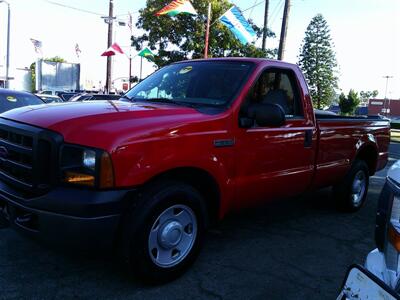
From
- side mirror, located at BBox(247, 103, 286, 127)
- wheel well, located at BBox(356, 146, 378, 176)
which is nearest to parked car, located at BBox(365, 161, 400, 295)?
side mirror, located at BBox(247, 103, 286, 127)

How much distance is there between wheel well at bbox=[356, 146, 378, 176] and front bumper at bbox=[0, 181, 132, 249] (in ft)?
13.6

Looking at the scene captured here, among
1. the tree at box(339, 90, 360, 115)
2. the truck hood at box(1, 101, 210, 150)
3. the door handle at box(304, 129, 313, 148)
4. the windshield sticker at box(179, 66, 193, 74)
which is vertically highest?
the tree at box(339, 90, 360, 115)

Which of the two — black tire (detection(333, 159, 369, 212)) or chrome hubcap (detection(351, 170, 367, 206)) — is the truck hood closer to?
black tire (detection(333, 159, 369, 212))

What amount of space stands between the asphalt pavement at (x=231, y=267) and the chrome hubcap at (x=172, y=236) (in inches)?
8.6

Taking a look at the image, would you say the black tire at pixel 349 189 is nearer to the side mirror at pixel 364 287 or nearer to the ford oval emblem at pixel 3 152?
the side mirror at pixel 364 287

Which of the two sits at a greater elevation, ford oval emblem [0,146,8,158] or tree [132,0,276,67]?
tree [132,0,276,67]

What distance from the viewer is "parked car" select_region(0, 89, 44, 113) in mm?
6777

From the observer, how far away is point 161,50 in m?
21.1

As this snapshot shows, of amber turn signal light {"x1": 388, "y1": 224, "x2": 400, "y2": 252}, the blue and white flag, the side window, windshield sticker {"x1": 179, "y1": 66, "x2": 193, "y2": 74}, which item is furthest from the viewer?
the blue and white flag

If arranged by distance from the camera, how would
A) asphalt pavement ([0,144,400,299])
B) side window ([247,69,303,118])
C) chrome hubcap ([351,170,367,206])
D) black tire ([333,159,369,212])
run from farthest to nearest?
chrome hubcap ([351,170,367,206]) < black tire ([333,159,369,212]) < side window ([247,69,303,118]) < asphalt pavement ([0,144,400,299])

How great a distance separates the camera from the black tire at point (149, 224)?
3049 mm

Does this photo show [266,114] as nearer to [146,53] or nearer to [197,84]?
[197,84]

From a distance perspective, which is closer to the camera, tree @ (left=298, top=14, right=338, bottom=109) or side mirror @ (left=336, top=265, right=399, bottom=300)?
side mirror @ (left=336, top=265, right=399, bottom=300)

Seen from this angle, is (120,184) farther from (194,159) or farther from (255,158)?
(255,158)
